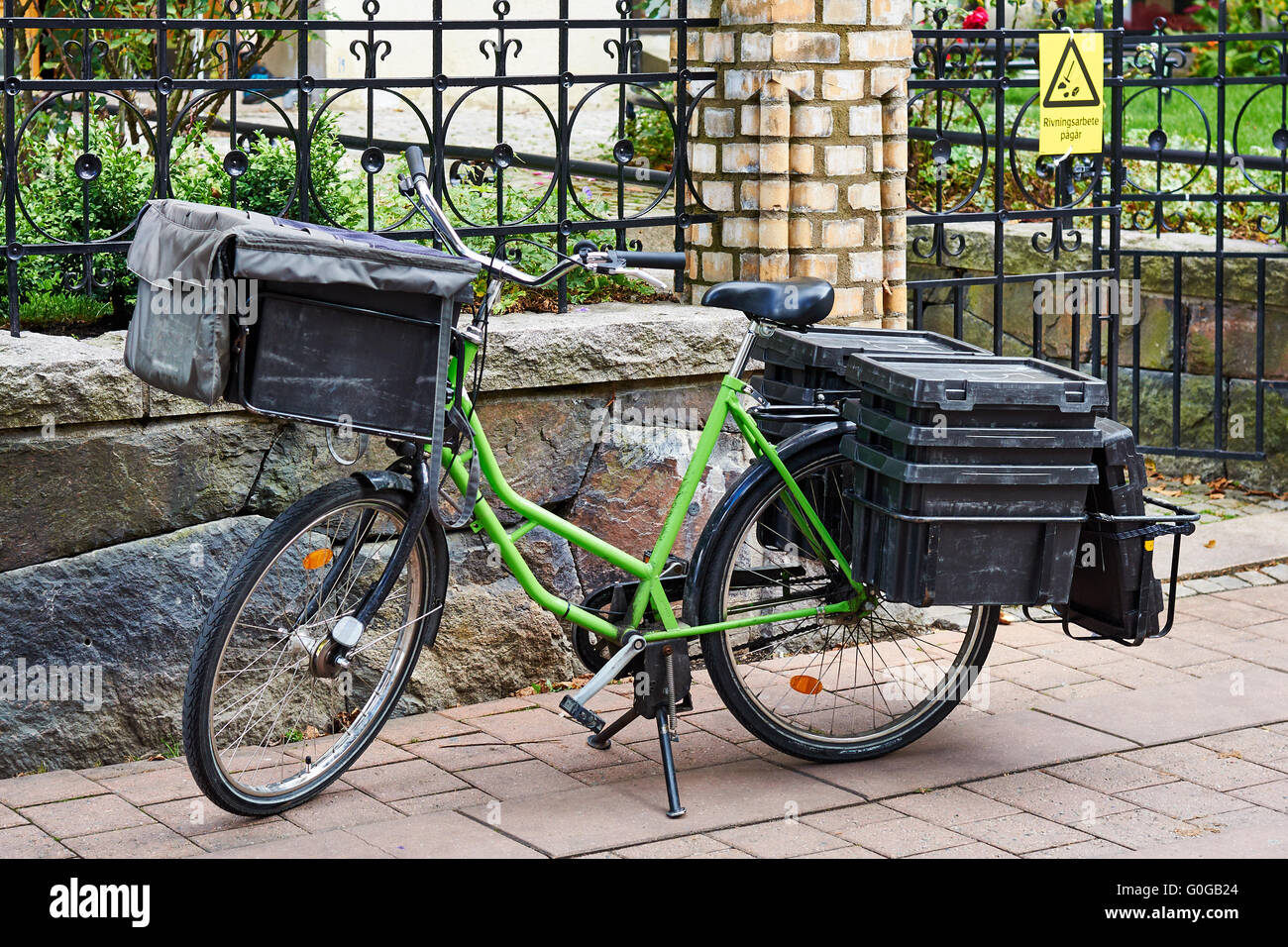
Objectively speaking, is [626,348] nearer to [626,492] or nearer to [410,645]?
[626,492]

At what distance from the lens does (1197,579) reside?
5.71m

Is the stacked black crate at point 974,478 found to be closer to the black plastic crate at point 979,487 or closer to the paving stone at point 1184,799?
the black plastic crate at point 979,487

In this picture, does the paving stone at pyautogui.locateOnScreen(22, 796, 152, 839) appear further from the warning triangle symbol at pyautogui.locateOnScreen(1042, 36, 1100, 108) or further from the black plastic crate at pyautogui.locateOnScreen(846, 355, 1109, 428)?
the warning triangle symbol at pyautogui.locateOnScreen(1042, 36, 1100, 108)

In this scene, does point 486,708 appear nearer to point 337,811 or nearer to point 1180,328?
point 337,811

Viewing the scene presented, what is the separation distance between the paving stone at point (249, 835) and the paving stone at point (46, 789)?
1.46ft

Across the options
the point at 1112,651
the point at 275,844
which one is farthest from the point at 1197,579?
the point at 275,844

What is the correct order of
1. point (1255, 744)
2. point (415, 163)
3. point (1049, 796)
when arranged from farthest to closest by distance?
point (1255, 744) → point (1049, 796) → point (415, 163)

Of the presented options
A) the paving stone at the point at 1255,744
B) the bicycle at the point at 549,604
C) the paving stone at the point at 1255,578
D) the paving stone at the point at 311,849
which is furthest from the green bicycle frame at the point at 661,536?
the paving stone at the point at 1255,578

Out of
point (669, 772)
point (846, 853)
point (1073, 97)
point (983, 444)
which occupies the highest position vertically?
point (1073, 97)

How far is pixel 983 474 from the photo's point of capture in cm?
363

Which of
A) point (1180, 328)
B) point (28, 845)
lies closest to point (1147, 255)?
point (1180, 328)

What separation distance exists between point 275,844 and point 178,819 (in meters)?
0.29

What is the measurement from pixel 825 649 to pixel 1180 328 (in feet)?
11.4

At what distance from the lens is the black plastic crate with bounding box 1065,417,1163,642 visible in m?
3.82
